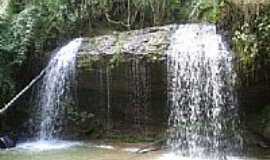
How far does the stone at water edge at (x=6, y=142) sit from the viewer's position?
344 inches

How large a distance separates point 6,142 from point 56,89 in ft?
4.49

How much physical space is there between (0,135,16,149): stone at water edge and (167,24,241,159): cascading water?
3.04m

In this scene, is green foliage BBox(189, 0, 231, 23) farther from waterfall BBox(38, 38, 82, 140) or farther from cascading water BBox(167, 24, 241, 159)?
waterfall BBox(38, 38, 82, 140)

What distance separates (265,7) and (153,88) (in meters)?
2.42

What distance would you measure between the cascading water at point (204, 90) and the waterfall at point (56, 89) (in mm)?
2006

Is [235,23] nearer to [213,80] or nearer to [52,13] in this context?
[213,80]

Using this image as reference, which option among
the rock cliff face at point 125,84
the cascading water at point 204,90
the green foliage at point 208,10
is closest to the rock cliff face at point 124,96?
the rock cliff face at point 125,84

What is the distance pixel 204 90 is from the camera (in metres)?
7.92

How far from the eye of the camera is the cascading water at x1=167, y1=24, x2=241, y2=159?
785cm

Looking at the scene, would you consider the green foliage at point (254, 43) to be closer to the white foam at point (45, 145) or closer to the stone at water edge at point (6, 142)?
the white foam at point (45, 145)

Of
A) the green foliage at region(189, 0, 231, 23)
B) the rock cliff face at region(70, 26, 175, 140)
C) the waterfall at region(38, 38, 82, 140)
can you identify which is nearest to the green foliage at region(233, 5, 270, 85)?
the green foliage at region(189, 0, 231, 23)

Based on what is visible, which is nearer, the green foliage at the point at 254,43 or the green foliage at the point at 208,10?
the green foliage at the point at 254,43

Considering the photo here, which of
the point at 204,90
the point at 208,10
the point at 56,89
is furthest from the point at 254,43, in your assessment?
the point at 56,89

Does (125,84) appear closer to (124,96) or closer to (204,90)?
(124,96)
